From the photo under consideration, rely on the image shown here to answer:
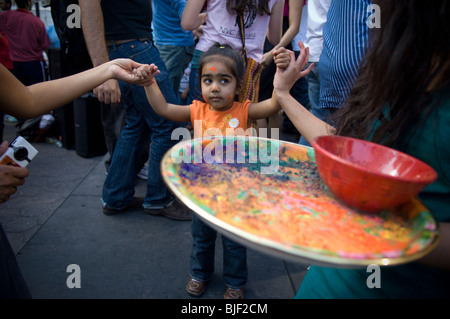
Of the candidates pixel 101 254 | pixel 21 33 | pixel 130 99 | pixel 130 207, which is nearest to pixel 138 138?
pixel 130 99

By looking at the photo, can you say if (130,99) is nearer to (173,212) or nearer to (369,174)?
(173,212)

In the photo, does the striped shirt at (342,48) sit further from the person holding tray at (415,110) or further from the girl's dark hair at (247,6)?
the person holding tray at (415,110)

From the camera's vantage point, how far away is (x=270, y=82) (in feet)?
12.7

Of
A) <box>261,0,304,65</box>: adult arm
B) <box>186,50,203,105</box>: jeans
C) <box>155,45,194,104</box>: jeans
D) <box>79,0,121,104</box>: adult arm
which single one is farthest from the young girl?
<box>155,45,194,104</box>: jeans

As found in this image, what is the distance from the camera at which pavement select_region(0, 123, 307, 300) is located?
2070 mm

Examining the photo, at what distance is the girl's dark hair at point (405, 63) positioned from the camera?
802mm

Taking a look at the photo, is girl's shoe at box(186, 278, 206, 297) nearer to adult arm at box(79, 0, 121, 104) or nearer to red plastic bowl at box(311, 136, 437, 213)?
adult arm at box(79, 0, 121, 104)

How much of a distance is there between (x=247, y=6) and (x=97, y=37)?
1.08 metres

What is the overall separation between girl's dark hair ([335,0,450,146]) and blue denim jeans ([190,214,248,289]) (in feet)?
3.92

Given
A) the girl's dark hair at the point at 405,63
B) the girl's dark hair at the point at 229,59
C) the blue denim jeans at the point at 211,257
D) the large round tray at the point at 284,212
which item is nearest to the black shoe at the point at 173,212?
the blue denim jeans at the point at 211,257

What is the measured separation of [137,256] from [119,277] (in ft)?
0.82

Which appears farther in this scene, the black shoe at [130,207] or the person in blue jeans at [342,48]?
the black shoe at [130,207]

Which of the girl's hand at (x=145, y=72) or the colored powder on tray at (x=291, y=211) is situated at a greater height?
the girl's hand at (x=145, y=72)

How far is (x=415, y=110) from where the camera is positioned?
86 cm
